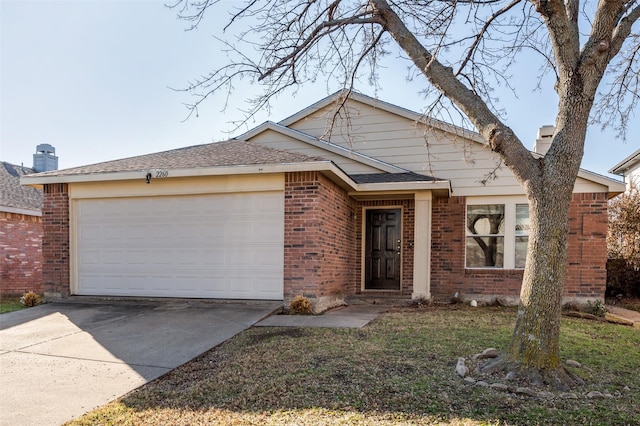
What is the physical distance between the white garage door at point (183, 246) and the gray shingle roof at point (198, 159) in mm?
636

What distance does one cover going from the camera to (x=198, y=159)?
8227mm

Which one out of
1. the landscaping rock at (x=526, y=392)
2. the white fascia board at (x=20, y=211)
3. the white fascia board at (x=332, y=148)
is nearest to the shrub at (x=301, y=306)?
the white fascia board at (x=332, y=148)

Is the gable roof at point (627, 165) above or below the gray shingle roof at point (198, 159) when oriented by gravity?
above

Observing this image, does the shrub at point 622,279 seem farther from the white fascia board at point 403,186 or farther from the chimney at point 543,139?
the white fascia board at point 403,186

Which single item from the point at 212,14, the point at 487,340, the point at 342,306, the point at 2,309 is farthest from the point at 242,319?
the point at 2,309

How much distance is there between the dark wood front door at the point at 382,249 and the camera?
9930 mm

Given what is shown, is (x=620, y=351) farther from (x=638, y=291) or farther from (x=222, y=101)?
(x=638, y=291)

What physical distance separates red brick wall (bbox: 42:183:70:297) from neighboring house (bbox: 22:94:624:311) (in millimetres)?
28

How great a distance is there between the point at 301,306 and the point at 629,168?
15.0 m

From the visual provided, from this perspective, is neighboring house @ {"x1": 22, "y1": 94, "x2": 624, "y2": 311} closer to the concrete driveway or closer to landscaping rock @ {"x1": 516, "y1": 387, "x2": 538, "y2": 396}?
the concrete driveway

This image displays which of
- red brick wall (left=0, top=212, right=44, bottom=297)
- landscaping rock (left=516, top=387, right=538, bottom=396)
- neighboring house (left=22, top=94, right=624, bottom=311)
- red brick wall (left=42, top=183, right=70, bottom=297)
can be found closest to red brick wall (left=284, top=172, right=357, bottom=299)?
neighboring house (left=22, top=94, right=624, bottom=311)

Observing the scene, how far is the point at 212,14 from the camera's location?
17.7 ft

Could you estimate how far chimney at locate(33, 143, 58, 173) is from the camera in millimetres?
17516

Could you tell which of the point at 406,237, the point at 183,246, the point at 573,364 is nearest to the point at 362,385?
the point at 573,364
